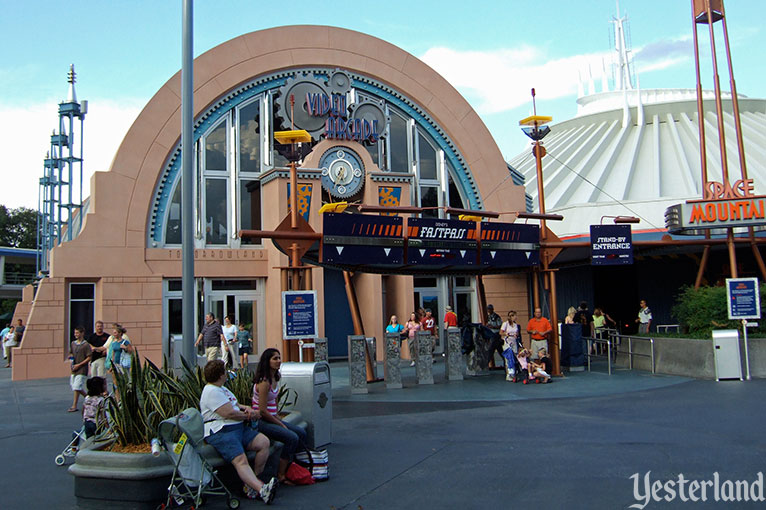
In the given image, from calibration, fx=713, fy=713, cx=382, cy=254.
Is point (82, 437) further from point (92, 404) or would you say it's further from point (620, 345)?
point (620, 345)

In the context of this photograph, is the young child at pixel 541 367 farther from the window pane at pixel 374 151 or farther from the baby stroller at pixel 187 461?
the baby stroller at pixel 187 461

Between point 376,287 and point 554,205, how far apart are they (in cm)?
1013

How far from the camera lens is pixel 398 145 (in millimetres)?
26250

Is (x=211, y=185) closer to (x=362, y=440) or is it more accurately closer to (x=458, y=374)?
(x=458, y=374)

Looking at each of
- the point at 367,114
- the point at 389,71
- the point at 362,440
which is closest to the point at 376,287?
the point at 367,114

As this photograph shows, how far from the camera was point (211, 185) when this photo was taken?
2372 centimetres

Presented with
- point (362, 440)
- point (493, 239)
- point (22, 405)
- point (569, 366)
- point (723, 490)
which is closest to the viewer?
point (723, 490)

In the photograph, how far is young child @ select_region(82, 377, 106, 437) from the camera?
9.90 m

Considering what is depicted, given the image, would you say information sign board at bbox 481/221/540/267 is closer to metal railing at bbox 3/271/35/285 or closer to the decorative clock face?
the decorative clock face

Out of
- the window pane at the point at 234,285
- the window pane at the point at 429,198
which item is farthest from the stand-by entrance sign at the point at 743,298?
the window pane at the point at 234,285

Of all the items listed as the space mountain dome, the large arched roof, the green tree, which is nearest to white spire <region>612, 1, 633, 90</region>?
the space mountain dome

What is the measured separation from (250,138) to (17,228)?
175ft

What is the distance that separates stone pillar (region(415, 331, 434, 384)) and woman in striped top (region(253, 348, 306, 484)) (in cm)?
906

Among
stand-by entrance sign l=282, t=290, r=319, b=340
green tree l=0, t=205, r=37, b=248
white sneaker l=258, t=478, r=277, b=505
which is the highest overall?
green tree l=0, t=205, r=37, b=248
